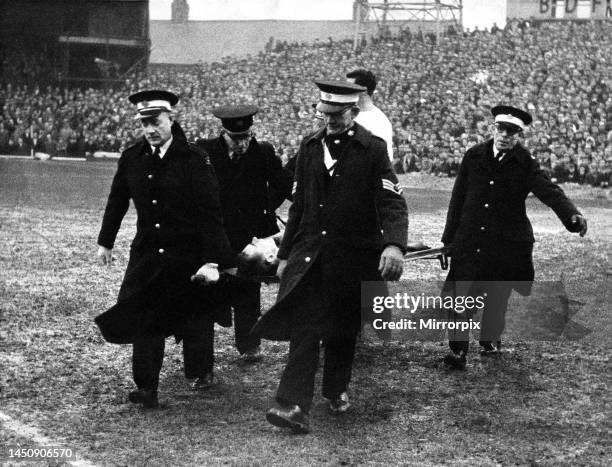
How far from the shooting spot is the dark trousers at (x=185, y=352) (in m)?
5.68

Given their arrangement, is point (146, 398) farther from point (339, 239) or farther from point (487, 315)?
point (487, 315)

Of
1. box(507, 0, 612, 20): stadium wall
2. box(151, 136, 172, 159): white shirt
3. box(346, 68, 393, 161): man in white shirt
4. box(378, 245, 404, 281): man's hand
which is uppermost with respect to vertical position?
box(507, 0, 612, 20): stadium wall

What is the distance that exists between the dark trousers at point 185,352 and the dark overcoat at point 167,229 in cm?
8

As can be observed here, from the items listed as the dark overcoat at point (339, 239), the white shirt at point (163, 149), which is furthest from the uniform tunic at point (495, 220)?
Answer: the white shirt at point (163, 149)

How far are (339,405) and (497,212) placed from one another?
216cm

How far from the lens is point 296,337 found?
5375mm

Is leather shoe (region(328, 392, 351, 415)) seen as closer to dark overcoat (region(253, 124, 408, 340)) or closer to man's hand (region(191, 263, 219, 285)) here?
dark overcoat (region(253, 124, 408, 340))

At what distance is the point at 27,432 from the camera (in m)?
5.09

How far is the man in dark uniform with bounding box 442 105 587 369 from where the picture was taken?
6.90m

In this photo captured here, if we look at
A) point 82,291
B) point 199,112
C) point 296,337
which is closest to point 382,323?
point 296,337

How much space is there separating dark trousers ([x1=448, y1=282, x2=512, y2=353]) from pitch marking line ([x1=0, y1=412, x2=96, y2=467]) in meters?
3.04

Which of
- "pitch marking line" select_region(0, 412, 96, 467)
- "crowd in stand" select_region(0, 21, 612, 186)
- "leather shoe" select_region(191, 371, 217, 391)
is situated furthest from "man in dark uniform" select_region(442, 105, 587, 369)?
"crowd in stand" select_region(0, 21, 612, 186)

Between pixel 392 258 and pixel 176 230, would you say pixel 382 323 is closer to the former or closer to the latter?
pixel 392 258

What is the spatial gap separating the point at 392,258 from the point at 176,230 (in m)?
1.38
